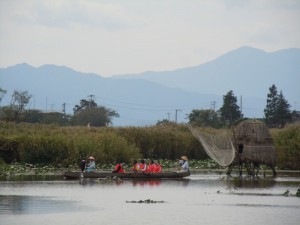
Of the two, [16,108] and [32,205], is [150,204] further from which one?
[16,108]

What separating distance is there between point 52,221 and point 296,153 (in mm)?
29533

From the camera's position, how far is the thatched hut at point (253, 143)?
4544 cm

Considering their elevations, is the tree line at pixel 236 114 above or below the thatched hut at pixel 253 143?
above

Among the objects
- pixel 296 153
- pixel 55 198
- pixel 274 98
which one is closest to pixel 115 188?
pixel 55 198

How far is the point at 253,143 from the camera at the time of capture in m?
45.8

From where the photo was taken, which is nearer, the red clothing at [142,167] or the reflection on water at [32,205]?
the reflection on water at [32,205]

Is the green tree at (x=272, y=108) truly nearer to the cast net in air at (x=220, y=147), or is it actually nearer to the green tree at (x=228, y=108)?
the green tree at (x=228, y=108)

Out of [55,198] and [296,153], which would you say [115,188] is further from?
[296,153]

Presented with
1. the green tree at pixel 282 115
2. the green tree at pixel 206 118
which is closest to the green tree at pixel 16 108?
the green tree at pixel 206 118

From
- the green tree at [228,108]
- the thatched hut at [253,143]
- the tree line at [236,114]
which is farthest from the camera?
the tree line at [236,114]

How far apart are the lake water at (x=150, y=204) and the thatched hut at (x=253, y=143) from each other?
158 centimetres

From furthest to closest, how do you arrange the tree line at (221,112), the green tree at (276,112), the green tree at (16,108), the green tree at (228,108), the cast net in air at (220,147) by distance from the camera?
the green tree at (276,112)
the green tree at (228,108)
the tree line at (221,112)
the green tree at (16,108)
the cast net in air at (220,147)

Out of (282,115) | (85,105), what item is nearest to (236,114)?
(282,115)

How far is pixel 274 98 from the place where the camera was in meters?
99.6
